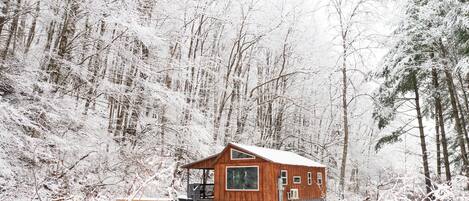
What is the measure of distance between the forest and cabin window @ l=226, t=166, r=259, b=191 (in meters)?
1.87

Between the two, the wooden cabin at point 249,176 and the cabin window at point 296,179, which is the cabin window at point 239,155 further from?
the cabin window at point 296,179

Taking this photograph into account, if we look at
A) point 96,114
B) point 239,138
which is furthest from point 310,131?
point 96,114

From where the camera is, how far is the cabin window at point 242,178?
549 inches

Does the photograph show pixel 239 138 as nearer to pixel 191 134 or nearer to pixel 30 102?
pixel 191 134

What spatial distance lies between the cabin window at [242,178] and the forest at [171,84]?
6.12ft

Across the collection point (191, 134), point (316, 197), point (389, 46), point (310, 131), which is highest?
point (389, 46)

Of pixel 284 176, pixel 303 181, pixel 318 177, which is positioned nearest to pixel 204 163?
pixel 284 176

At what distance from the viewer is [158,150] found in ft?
46.4

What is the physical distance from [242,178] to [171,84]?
5.36 meters

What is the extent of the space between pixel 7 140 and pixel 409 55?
12.6 meters

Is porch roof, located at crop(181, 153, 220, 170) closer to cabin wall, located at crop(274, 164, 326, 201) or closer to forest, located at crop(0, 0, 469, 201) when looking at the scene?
forest, located at crop(0, 0, 469, 201)

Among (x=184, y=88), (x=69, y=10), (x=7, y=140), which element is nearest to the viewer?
(x=7, y=140)

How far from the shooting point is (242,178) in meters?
14.2

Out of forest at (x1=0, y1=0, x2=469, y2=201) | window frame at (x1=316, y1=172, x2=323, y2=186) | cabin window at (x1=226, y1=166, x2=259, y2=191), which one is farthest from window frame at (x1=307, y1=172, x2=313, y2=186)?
cabin window at (x1=226, y1=166, x2=259, y2=191)
